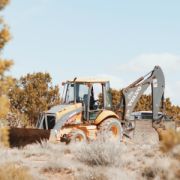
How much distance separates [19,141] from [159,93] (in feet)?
24.7

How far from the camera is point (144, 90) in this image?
77.6 feet

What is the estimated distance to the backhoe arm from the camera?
2292 centimetres

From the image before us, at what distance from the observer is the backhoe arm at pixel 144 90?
2292cm

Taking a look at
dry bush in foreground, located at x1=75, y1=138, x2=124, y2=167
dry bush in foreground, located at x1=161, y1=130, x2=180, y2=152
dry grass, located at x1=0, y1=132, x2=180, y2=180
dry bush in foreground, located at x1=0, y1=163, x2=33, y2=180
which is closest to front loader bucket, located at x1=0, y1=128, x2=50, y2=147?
dry grass, located at x1=0, y1=132, x2=180, y2=180

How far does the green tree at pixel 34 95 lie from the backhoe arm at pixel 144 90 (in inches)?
960

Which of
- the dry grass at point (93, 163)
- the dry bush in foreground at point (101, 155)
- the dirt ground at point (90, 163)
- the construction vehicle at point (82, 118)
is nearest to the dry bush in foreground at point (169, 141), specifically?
the dirt ground at point (90, 163)

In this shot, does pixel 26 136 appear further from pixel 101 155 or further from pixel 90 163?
pixel 101 155

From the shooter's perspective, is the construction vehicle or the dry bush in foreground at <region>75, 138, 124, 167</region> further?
the construction vehicle

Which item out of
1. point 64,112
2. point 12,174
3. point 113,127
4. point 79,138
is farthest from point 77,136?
point 12,174

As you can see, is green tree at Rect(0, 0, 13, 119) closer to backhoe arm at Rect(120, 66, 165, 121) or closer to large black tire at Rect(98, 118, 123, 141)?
large black tire at Rect(98, 118, 123, 141)

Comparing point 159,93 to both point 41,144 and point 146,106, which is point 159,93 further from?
point 146,106

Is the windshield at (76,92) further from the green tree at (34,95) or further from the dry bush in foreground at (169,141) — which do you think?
the green tree at (34,95)

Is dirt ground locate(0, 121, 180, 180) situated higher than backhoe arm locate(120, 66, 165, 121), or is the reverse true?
backhoe arm locate(120, 66, 165, 121)

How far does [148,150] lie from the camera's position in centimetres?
1708
